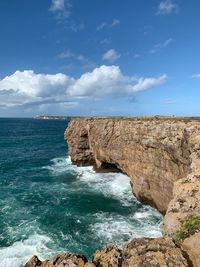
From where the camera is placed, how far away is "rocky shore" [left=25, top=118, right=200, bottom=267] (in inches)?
550

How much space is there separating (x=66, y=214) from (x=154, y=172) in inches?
535

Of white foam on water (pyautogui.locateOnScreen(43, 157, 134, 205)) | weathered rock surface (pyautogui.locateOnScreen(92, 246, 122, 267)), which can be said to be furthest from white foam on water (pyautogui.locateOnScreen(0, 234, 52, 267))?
weathered rock surface (pyautogui.locateOnScreen(92, 246, 122, 267))

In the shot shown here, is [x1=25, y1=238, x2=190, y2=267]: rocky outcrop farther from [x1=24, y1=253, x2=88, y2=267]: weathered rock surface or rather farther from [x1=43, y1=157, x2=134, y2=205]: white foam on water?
[x1=43, y1=157, x2=134, y2=205]: white foam on water

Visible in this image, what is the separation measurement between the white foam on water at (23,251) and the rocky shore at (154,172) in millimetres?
15190

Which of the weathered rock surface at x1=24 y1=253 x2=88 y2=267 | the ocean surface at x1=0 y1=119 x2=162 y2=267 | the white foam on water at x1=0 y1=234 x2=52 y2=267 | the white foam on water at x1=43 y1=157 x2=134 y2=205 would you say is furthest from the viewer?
the white foam on water at x1=43 y1=157 x2=134 y2=205

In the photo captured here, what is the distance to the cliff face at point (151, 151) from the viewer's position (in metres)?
33.4

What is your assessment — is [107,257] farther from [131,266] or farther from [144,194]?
[144,194]

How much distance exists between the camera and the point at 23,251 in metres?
30.9

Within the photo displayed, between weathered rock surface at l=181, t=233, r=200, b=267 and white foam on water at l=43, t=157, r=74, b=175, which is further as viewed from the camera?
white foam on water at l=43, t=157, r=74, b=175

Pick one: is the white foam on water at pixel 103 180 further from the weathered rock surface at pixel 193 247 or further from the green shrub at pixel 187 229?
the weathered rock surface at pixel 193 247

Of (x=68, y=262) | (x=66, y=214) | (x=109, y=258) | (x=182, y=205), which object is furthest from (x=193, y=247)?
(x=66, y=214)

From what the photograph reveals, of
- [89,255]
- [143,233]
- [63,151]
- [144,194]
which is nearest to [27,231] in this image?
[89,255]

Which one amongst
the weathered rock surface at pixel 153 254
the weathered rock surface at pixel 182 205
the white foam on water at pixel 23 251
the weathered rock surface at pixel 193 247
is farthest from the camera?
the white foam on water at pixel 23 251

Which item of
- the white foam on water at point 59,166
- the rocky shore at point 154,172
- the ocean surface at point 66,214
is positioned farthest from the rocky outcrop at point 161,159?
the white foam on water at point 59,166
